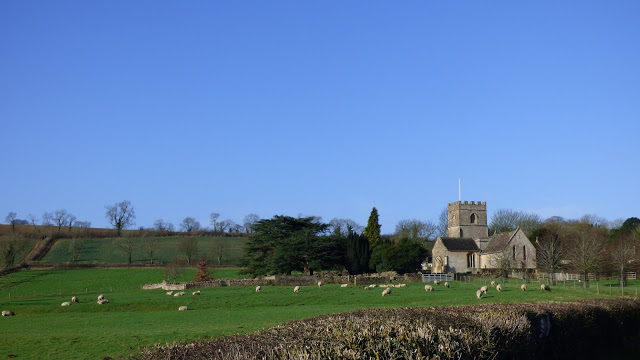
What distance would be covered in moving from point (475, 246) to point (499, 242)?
490cm

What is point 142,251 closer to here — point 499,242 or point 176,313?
point 499,242

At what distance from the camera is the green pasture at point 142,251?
318 ft

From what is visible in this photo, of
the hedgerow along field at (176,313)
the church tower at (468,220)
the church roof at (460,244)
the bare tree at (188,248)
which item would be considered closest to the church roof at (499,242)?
the church roof at (460,244)

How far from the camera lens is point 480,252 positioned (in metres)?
80.4

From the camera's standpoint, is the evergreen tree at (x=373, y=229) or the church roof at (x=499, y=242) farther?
the evergreen tree at (x=373, y=229)

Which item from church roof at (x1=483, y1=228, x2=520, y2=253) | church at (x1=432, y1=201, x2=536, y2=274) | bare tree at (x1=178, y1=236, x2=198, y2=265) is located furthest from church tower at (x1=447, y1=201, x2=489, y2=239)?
bare tree at (x1=178, y1=236, x2=198, y2=265)

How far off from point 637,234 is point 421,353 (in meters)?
79.0

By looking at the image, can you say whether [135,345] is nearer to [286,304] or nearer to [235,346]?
[235,346]

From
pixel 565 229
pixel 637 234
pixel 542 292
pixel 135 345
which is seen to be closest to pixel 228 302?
pixel 135 345

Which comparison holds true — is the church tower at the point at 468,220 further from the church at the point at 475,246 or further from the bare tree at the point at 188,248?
the bare tree at the point at 188,248

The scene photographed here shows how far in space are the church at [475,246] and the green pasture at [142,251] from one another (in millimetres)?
36962

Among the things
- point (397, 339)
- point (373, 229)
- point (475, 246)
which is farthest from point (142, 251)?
point (397, 339)

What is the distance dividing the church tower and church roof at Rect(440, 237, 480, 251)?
3.40 metres

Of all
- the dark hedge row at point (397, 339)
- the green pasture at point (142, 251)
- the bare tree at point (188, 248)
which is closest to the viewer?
the dark hedge row at point (397, 339)
